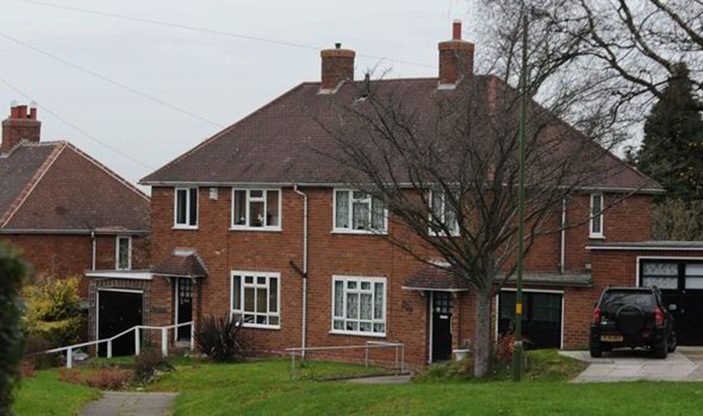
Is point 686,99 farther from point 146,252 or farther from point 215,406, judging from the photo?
point 146,252

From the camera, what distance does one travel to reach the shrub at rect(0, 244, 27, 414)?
26.3 ft

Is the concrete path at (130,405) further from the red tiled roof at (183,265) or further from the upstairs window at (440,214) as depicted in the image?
the red tiled roof at (183,265)

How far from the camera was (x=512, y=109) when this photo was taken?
24.9 metres

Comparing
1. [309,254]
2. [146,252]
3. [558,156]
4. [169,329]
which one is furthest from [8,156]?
[558,156]

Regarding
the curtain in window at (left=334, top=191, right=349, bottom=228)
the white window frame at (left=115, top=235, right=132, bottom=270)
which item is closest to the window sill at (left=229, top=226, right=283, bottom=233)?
the curtain in window at (left=334, top=191, right=349, bottom=228)

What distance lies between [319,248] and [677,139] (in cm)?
1529

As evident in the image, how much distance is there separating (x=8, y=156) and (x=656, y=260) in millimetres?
28510

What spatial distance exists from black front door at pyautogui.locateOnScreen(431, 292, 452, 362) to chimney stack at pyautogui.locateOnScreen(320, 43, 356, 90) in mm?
9281

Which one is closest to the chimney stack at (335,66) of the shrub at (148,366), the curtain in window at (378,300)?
the curtain in window at (378,300)

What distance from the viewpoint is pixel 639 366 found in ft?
83.9

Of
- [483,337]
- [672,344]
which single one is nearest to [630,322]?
[672,344]

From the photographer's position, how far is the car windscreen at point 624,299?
26875mm

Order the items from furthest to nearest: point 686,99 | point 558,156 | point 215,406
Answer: point 558,156
point 215,406
point 686,99

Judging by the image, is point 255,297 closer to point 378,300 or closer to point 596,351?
point 378,300
